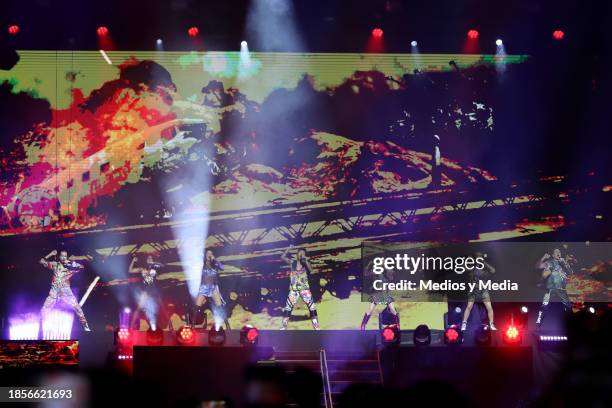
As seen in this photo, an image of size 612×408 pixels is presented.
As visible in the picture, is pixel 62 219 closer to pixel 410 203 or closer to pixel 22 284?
pixel 22 284

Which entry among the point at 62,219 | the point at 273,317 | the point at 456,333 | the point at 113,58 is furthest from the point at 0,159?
the point at 456,333

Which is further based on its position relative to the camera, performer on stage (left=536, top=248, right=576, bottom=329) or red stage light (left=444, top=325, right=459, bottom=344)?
performer on stage (left=536, top=248, right=576, bottom=329)

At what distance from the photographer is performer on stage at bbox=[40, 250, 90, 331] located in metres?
10.6

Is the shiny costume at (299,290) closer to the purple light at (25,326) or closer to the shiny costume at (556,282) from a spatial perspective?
the shiny costume at (556,282)

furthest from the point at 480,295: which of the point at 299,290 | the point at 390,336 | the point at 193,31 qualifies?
the point at 193,31

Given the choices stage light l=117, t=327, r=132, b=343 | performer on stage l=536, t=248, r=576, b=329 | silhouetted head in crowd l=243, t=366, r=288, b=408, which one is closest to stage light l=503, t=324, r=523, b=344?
performer on stage l=536, t=248, r=576, b=329

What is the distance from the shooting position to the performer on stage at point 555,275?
34.9 feet

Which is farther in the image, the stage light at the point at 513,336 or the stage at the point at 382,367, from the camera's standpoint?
the stage light at the point at 513,336

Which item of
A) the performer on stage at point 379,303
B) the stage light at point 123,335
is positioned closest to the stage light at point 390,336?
the performer on stage at point 379,303

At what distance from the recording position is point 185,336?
951 cm

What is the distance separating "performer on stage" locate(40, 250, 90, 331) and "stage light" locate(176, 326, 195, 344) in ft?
5.32

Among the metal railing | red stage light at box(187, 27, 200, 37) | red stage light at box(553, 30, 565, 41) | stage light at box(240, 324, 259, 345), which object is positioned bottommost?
the metal railing

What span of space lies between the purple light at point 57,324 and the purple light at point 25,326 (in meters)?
0.12

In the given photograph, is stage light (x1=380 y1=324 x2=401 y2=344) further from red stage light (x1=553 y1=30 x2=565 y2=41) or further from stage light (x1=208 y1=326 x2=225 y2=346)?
red stage light (x1=553 y1=30 x2=565 y2=41)
